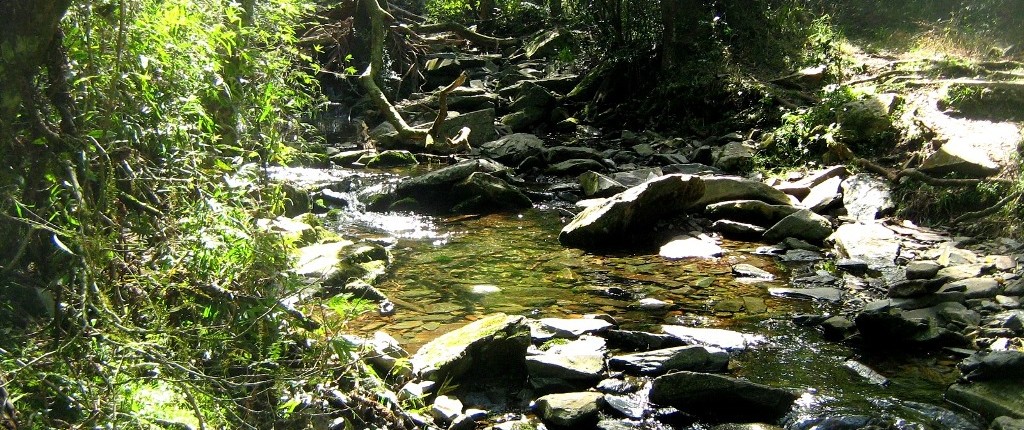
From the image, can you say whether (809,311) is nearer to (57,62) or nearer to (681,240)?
(681,240)

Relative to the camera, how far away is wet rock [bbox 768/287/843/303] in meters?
5.55

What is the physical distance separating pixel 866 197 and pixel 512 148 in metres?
5.16

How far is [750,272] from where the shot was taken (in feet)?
20.4

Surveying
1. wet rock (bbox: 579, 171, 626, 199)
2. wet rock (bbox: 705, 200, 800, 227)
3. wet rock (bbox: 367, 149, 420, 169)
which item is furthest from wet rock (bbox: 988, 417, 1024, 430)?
wet rock (bbox: 367, 149, 420, 169)

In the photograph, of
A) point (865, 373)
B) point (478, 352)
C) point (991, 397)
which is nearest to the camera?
point (991, 397)

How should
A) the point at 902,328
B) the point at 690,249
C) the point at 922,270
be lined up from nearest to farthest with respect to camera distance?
1. the point at 902,328
2. the point at 922,270
3. the point at 690,249

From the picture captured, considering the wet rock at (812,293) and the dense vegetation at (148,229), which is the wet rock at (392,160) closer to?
the wet rock at (812,293)

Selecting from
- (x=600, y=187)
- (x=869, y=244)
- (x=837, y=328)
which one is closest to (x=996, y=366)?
(x=837, y=328)

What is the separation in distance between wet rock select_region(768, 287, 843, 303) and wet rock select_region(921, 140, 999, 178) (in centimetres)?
278

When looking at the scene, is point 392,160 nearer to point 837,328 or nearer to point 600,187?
point 600,187

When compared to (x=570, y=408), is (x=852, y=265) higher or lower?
higher

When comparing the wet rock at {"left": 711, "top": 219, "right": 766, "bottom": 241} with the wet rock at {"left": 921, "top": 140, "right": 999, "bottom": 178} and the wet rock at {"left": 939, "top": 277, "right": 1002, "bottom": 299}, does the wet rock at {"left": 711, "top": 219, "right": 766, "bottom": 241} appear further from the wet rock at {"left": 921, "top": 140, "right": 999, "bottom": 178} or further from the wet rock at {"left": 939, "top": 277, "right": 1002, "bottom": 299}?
the wet rock at {"left": 939, "top": 277, "right": 1002, "bottom": 299}

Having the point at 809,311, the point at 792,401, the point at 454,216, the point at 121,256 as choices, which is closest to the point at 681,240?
the point at 809,311

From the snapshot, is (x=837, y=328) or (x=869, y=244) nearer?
(x=837, y=328)
